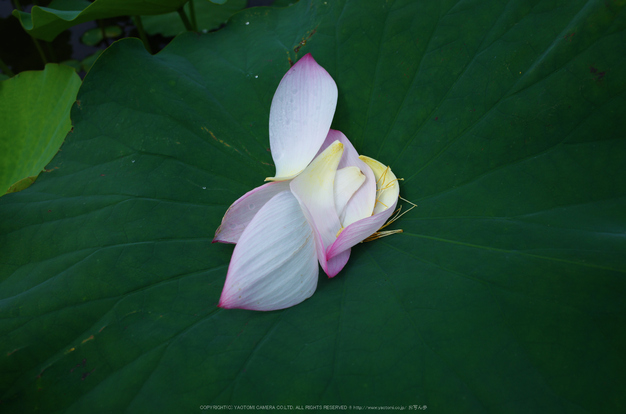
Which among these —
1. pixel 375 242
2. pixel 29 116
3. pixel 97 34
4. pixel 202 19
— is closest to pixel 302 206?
pixel 375 242

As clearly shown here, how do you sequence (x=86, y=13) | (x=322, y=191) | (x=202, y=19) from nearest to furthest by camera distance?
(x=322, y=191)
(x=86, y=13)
(x=202, y=19)

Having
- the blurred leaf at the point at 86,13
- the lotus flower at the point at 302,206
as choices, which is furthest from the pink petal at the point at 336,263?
the blurred leaf at the point at 86,13

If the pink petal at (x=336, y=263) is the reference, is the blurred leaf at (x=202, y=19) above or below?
above

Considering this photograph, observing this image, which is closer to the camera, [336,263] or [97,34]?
[336,263]

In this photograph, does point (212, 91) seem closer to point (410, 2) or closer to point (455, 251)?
point (410, 2)

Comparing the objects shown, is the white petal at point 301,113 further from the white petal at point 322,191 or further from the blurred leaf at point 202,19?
the blurred leaf at point 202,19

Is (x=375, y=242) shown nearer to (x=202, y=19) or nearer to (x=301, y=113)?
(x=301, y=113)
